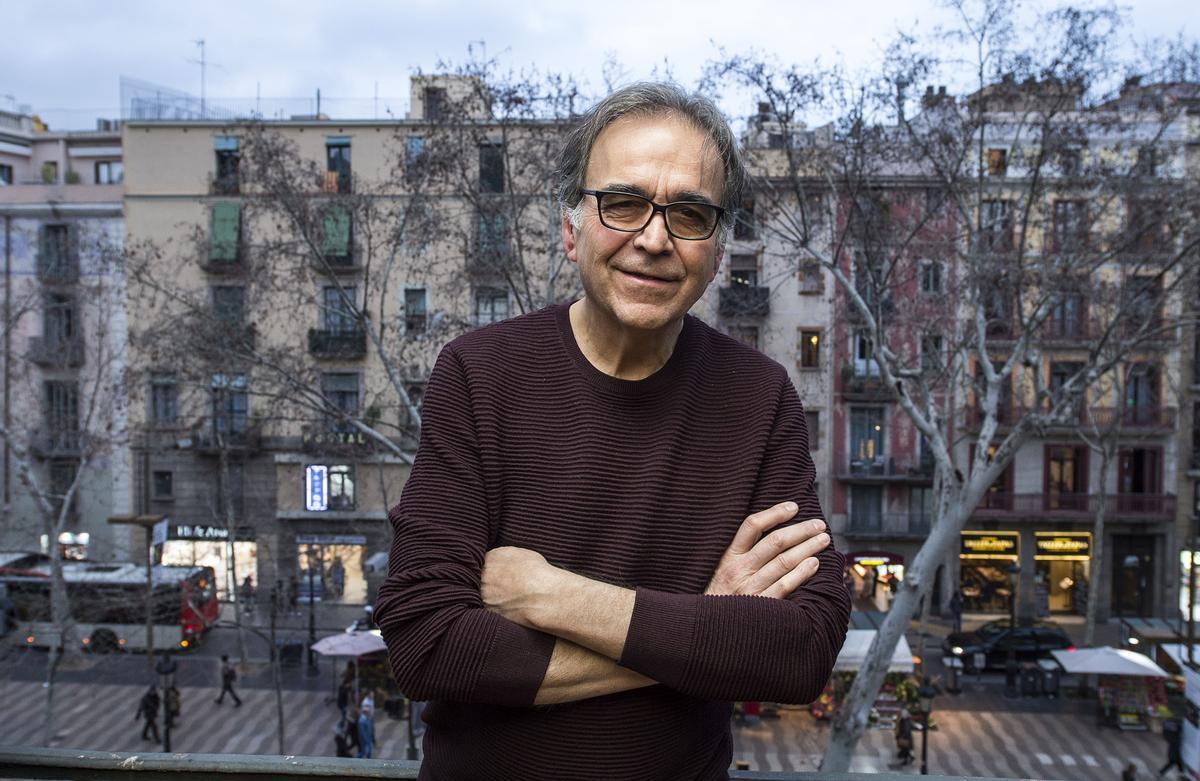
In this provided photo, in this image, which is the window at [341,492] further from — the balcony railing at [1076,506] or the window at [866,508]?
the balcony railing at [1076,506]

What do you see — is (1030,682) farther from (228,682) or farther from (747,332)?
(228,682)

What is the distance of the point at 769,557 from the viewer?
5.43 feet

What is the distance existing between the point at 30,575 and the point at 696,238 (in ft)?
76.4

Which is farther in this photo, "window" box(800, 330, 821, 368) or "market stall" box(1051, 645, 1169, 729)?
"window" box(800, 330, 821, 368)

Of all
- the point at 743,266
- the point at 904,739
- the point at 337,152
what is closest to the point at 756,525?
the point at 904,739

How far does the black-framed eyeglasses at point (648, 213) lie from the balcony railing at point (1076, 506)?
2417 cm

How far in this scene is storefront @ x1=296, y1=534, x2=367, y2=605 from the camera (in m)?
23.0

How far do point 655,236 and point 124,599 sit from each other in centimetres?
1970

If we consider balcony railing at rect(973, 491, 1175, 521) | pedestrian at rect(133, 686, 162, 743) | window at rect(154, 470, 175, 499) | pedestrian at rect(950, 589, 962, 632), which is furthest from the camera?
window at rect(154, 470, 175, 499)

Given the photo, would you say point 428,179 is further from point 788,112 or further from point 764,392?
point 764,392

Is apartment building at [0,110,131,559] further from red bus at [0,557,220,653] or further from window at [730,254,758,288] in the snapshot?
window at [730,254,758,288]

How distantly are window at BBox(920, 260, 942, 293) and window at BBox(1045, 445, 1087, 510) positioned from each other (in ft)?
34.7

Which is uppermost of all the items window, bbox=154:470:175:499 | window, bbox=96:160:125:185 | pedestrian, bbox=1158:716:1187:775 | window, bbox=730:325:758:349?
window, bbox=96:160:125:185

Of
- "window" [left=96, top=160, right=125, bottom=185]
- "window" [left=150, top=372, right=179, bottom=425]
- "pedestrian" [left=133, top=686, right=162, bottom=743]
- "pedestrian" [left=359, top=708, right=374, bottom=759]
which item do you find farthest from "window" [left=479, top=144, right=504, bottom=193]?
"window" [left=96, top=160, right=125, bottom=185]
